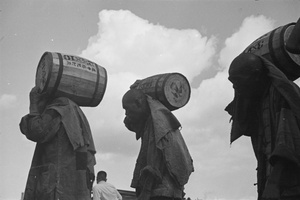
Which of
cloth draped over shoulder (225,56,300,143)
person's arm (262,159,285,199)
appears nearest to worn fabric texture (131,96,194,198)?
cloth draped over shoulder (225,56,300,143)

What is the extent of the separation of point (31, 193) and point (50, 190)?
0.42 metres

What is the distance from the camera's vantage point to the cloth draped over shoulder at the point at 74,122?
6.84m

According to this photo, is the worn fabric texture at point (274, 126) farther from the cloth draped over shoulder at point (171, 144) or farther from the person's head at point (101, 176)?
the person's head at point (101, 176)

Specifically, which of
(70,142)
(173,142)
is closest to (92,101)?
(70,142)

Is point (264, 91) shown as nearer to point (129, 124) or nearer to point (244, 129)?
point (244, 129)

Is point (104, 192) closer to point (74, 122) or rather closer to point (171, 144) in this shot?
point (74, 122)

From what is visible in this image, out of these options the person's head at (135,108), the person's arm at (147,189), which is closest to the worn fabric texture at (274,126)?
the person's arm at (147,189)

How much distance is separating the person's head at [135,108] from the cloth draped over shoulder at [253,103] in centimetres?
148

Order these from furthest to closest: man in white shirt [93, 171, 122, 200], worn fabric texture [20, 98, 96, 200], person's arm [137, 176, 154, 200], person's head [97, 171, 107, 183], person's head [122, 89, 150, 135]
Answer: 1. person's head [97, 171, 107, 183]
2. man in white shirt [93, 171, 122, 200]
3. worn fabric texture [20, 98, 96, 200]
4. person's head [122, 89, 150, 135]
5. person's arm [137, 176, 154, 200]

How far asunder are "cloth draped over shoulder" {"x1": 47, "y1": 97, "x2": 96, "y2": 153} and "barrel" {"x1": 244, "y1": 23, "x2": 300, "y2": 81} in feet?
10.5

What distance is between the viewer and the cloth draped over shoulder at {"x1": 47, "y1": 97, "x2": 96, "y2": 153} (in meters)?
6.84

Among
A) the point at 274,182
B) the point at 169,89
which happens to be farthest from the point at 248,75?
the point at 169,89

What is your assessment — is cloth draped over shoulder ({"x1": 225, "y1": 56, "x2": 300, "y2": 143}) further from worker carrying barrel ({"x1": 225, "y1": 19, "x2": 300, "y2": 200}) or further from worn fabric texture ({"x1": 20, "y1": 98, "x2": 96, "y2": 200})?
worn fabric texture ({"x1": 20, "y1": 98, "x2": 96, "y2": 200})

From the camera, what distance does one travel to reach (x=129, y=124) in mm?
5973
